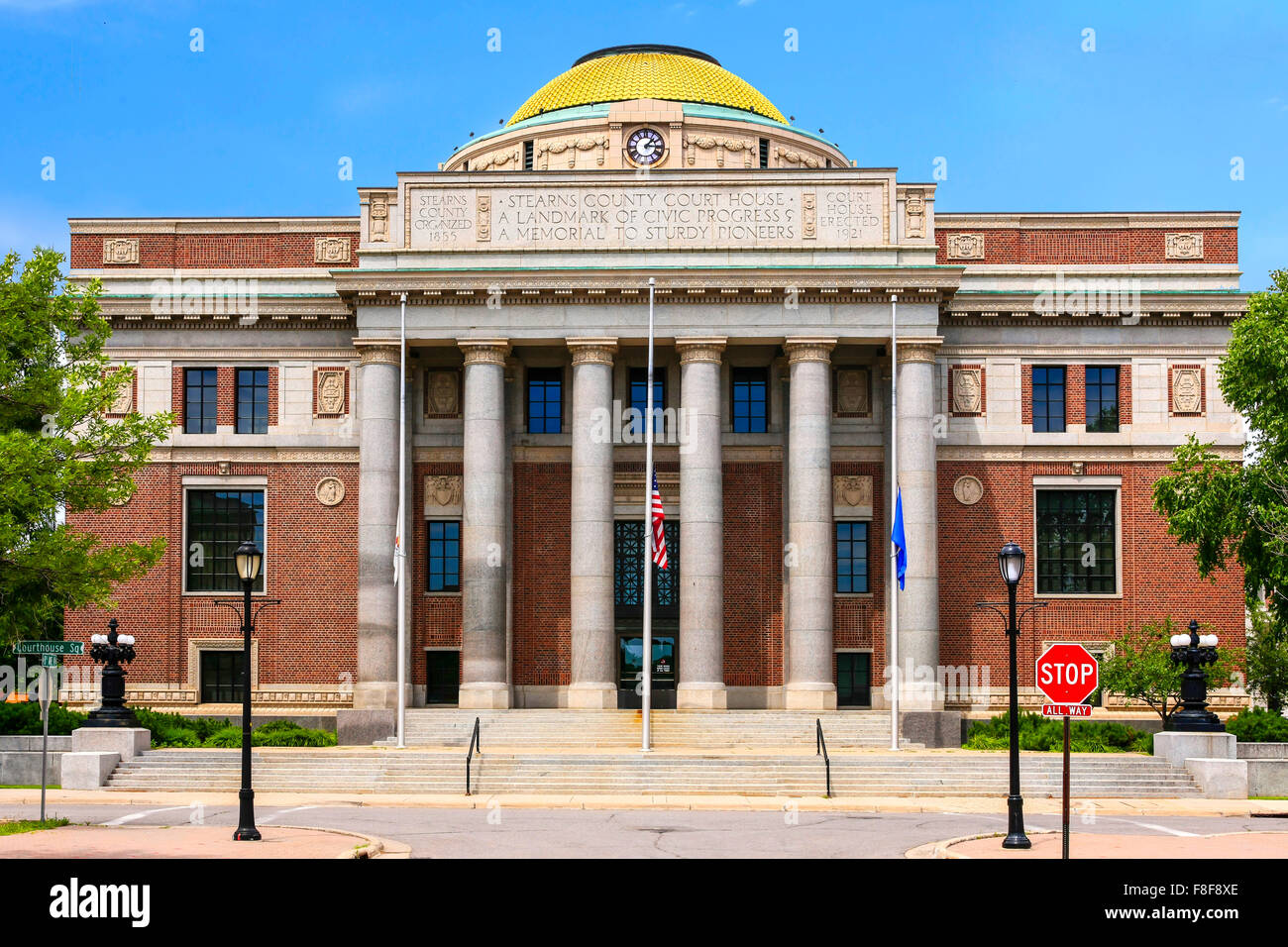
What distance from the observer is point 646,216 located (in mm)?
48219

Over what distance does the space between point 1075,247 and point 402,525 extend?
2415cm

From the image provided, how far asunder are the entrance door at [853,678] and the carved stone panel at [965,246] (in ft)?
44.6

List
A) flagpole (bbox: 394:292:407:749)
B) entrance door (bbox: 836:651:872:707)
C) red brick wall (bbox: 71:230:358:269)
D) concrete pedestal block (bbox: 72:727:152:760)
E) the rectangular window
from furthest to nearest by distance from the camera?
red brick wall (bbox: 71:230:358:269)
the rectangular window
entrance door (bbox: 836:651:872:707)
flagpole (bbox: 394:292:407:749)
concrete pedestal block (bbox: 72:727:152:760)

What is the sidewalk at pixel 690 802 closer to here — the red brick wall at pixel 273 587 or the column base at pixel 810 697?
the column base at pixel 810 697

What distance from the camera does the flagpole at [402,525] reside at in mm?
42062

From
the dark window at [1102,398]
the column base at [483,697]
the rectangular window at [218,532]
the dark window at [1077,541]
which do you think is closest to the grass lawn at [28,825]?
the column base at [483,697]

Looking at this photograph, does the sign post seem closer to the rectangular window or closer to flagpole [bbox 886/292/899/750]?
flagpole [bbox 886/292/899/750]

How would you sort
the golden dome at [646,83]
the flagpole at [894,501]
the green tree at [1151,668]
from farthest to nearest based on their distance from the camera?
the golden dome at [646,83], the green tree at [1151,668], the flagpole at [894,501]

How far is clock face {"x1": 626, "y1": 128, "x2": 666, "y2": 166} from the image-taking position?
194 feet

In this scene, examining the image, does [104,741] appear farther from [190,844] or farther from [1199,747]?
[1199,747]

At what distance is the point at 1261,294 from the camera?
133 feet

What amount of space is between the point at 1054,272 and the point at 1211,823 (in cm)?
2485

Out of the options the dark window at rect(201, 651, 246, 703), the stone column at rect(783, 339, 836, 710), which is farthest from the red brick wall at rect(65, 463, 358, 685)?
the stone column at rect(783, 339, 836, 710)

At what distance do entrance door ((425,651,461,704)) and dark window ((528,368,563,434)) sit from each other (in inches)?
312
